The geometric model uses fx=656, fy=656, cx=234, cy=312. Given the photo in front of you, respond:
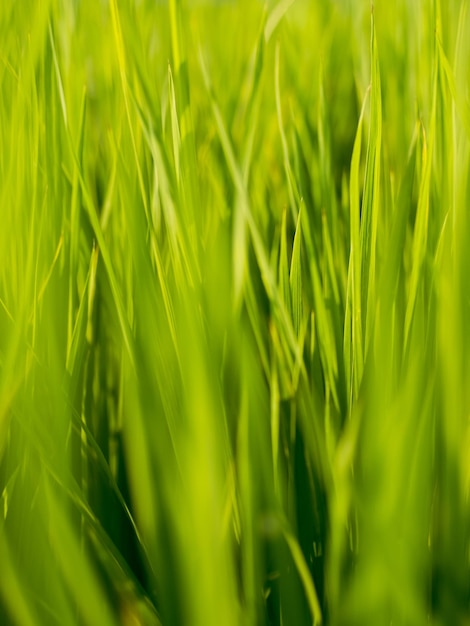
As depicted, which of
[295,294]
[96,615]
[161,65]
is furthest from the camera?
[161,65]

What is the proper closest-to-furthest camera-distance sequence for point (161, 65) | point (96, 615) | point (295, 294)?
point (96, 615)
point (295, 294)
point (161, 65)

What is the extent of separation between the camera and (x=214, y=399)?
27 cm

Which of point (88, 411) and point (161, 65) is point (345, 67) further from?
point (88, 411)

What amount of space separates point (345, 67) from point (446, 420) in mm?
773

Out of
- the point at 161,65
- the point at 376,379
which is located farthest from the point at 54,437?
the point at 161,65

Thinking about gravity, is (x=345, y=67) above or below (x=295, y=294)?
above

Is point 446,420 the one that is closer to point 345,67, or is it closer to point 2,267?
point 2,267

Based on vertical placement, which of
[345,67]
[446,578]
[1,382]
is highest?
[345,67]

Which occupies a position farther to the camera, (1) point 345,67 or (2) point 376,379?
(1) point 345,67

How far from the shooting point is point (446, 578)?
0.29 metres

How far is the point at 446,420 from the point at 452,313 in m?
0.05

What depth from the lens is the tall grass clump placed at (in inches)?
10.3

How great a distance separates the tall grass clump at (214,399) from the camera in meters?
0.26

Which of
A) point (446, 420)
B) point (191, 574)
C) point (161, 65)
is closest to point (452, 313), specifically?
point (446, 420)
